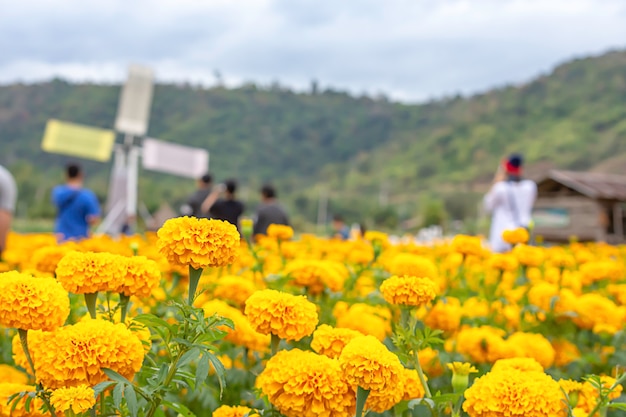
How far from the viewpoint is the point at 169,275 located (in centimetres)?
211

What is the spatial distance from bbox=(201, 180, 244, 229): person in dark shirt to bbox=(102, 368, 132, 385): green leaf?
145 inches

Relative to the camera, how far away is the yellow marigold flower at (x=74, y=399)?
814mm

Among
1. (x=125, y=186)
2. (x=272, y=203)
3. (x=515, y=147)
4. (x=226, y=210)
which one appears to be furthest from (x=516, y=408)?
(x=515, y=147)

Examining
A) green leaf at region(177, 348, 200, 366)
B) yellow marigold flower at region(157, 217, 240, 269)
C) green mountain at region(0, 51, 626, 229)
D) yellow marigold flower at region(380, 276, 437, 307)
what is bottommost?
green leaf at region(177, 348, 200, 366)

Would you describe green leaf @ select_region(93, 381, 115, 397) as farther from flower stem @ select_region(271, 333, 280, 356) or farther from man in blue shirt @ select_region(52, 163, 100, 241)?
man in blue shirt @ select_region(52, 163, 100, 241)

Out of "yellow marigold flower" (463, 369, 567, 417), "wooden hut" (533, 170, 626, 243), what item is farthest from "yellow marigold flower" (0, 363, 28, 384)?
"wooden hut" (533, 170, 626, 243)

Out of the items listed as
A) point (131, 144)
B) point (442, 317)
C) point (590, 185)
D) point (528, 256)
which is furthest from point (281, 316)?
point (131, 144)

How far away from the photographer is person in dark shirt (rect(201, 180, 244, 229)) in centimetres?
471

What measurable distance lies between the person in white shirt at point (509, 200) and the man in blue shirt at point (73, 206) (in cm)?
291

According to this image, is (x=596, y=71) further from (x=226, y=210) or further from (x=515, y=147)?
(x=226, y=210)

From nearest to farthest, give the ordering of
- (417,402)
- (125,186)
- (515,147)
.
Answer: (417,402) → (125,186) → (515,147)

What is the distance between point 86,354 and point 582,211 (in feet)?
30.5

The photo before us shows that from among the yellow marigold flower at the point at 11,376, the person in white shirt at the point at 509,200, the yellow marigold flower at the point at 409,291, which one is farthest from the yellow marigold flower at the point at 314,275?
the person in white shirt at the point at 509,200

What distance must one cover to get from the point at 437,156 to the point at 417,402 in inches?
2667
